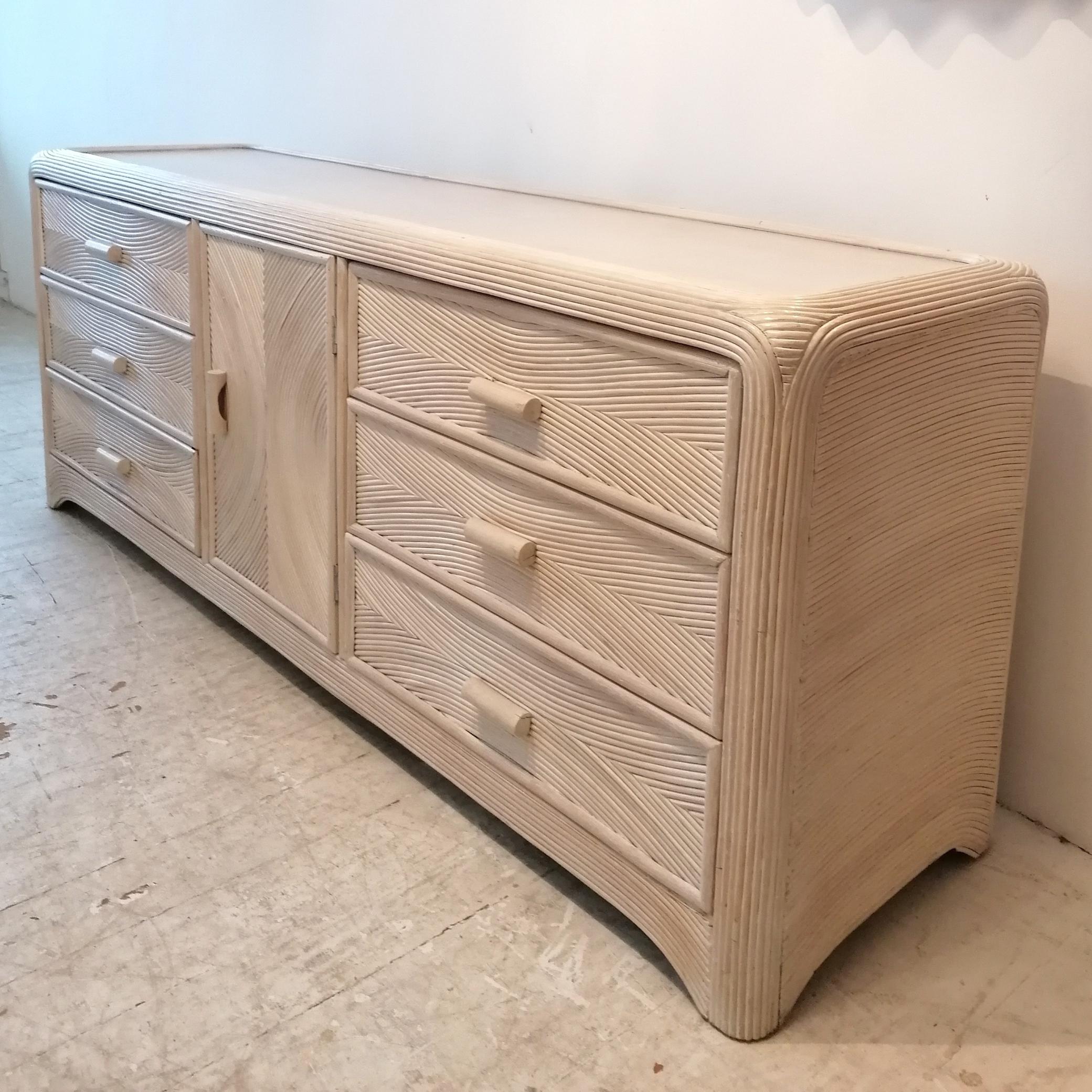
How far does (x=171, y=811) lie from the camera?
4.67ft

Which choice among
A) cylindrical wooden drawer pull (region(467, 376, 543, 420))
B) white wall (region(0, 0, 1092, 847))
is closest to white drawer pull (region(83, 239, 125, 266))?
white wall (region(0, 0, 1092, 847))

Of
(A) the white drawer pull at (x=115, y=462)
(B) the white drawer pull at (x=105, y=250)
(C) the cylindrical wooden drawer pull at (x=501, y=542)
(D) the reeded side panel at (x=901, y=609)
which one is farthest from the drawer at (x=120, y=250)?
(D) the reeded side panel at (x=901, y=609)

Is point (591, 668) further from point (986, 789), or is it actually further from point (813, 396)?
point (986, 789)

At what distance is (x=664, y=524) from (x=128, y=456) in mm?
1237

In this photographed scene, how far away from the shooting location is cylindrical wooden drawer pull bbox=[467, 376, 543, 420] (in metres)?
1.18

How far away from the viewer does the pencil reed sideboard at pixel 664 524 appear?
102cm

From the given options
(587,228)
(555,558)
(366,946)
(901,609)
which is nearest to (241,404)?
(587,228)

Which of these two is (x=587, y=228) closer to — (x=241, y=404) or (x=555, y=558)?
(x=555, y=558)

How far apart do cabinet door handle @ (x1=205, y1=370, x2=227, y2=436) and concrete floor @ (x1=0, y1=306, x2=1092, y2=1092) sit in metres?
0.40

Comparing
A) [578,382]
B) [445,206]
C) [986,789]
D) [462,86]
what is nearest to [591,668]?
[578,382]

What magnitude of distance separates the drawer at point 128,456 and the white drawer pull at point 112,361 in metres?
0.06

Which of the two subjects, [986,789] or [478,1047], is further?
[986,789]

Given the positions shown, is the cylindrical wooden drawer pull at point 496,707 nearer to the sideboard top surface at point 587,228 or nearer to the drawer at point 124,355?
the sideboard top surface at point 587,228

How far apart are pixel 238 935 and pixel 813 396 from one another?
0.80 meters
